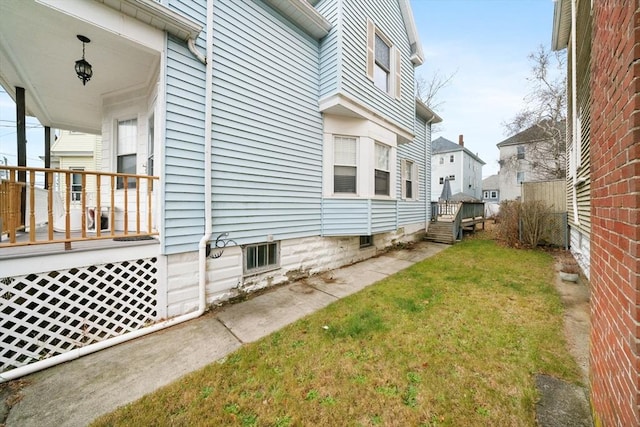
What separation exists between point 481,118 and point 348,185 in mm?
22843

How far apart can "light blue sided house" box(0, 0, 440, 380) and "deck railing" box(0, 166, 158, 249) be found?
7 cm

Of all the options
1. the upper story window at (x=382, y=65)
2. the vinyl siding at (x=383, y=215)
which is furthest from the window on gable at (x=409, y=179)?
the upper story window at (x=382, y=65)

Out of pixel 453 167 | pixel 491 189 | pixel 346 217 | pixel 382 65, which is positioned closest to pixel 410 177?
pixel 382 65

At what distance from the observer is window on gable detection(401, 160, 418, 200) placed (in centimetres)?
927

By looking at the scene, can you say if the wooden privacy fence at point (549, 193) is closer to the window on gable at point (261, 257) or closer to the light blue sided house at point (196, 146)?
the light blue sided house at point (196, 146)

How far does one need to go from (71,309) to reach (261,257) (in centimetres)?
293

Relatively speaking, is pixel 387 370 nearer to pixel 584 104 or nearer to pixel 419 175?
pixel 584 104

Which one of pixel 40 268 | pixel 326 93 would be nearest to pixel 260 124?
pixel 326 93

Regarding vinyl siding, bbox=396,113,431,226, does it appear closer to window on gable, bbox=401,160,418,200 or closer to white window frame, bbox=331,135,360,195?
window on gable, bbox=401,160,418,200

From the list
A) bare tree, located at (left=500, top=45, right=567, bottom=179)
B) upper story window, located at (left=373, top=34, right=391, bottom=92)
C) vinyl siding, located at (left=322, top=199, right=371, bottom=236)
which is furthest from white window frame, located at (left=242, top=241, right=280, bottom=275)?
bare tree, located at (left=500, top=45, right=567, bottom=179)

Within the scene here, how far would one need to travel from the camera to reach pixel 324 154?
6266mm

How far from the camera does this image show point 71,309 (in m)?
3.33

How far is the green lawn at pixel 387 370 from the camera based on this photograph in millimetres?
2176

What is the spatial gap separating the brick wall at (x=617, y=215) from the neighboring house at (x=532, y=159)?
1285 cm
